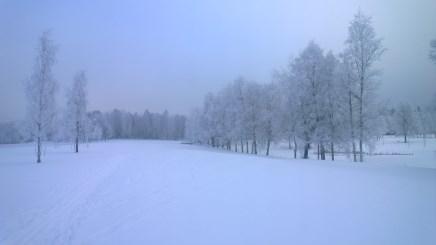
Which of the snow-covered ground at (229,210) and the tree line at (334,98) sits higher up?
the tree line at (334,98)

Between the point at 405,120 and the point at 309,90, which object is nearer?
the point at 309,90

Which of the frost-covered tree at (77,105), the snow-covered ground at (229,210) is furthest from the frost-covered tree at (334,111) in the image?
the frost-covered tree at (77,105)

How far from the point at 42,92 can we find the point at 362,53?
30.6 metres

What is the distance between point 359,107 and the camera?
28.3 m

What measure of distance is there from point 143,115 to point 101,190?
17780cm

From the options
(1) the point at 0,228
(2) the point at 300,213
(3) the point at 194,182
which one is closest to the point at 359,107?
(3) the point at 194,182

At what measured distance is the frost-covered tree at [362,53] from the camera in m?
26.0

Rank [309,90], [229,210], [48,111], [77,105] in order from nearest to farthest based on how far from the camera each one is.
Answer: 1. [229,210]
2. [309,90]
3. [48,111]
4. [77,105]

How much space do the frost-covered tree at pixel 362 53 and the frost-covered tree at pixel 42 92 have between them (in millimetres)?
28881

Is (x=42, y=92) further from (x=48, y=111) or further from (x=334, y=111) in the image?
(x=334, y=111)

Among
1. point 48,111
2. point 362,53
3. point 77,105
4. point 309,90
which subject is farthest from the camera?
point 77,105

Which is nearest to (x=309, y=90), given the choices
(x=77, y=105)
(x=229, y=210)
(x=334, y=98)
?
(x=334, y=98)

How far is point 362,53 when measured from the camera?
2614 centimetres

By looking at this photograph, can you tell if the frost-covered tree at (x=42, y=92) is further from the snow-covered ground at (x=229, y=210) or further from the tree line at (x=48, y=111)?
the snow-covered ground at (x=229, y=210)
